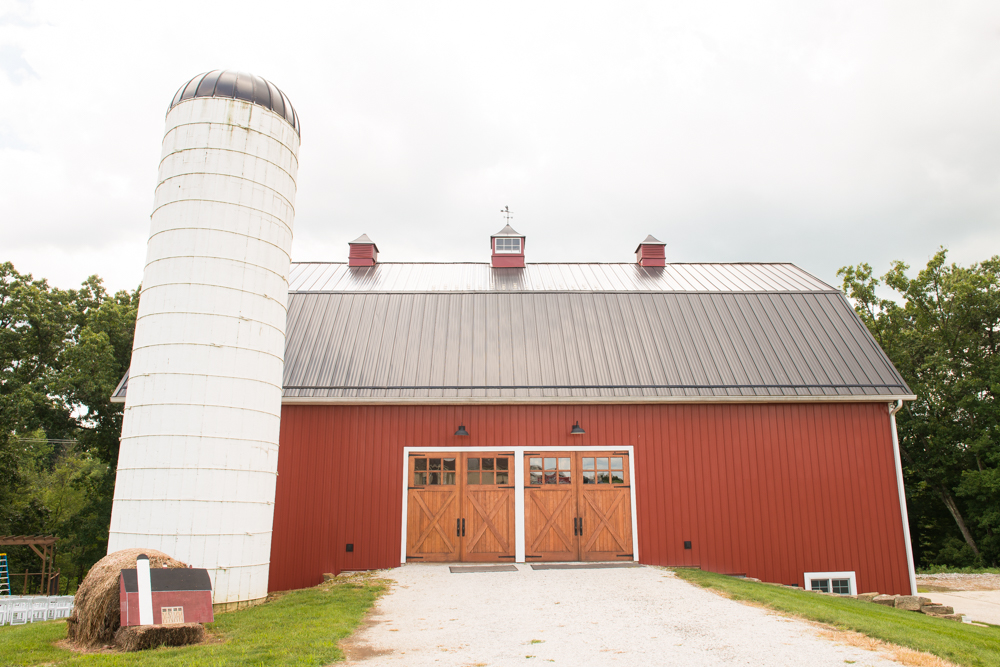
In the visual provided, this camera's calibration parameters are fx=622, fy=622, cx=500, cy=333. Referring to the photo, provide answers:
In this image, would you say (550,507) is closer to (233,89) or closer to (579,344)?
(579,344)

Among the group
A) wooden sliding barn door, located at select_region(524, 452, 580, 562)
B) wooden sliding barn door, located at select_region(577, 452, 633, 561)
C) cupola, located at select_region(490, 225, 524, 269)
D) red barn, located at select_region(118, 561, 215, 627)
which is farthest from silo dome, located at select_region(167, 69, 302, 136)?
cupola, located at select_region(490, 225, 524, 269)

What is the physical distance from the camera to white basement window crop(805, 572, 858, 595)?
11148 millimetres

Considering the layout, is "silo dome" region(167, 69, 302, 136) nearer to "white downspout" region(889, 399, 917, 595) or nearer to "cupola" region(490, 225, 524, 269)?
"cupola" region(490, 225, 524, 269)

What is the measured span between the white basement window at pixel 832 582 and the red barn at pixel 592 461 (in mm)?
24

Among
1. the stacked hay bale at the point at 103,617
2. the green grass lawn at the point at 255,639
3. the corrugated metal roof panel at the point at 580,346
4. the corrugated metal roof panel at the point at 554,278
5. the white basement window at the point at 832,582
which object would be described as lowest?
the white basement window at the point at 832,582

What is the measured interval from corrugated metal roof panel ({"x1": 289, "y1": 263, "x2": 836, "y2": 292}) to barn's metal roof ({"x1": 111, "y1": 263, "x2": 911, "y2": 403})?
117 millimetres

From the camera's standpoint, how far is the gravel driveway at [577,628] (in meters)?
5.34

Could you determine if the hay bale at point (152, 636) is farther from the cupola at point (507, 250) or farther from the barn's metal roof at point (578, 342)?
the cupola at point (507, 250)

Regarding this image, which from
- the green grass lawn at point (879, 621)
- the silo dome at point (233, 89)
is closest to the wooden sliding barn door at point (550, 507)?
the green grass lawn at point (879, 621)

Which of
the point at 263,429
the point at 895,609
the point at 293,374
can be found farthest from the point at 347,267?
the point at 895,609

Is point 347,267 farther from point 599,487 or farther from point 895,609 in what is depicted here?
point 895,609

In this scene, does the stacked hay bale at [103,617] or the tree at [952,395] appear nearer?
the stacked hay bale at [103,617]

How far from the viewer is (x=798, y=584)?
438 inches

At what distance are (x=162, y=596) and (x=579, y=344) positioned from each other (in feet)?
28.1
